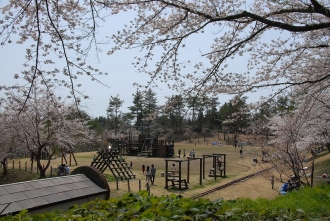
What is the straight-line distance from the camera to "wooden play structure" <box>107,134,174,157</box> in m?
39.3

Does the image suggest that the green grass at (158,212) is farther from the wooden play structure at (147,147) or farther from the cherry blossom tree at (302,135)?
the wooden play structure at (147,147)

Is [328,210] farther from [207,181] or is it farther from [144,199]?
[207,181]

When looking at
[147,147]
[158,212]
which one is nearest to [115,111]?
[147,147]

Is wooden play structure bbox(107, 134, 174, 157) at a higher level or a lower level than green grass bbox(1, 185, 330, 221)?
lower

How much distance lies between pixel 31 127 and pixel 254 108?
16109 mm

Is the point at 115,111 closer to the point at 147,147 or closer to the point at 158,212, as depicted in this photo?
the point at 147,147

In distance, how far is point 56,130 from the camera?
20078 mm

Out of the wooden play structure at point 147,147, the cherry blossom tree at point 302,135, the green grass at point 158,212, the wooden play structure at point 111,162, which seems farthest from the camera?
the wooden play structure at point 147,147

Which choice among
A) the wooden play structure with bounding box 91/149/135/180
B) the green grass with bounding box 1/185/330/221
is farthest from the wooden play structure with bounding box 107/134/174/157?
the green grass with bounding box 1/185/330/221

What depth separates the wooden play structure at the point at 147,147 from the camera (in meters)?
39.3

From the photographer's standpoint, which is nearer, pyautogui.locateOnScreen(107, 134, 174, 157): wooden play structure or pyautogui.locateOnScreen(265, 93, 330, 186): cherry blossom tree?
pyautogui.locateOnScreen(265, 93, 330, 186): cherry blossom tree

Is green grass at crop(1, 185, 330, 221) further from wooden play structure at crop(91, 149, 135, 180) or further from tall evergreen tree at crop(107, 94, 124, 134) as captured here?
tall evergreen tree at crop(107, 94, 124, 134)

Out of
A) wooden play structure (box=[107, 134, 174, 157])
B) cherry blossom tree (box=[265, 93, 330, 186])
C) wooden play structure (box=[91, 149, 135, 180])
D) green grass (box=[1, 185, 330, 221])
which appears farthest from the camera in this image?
wooden play structure (box=[107, 134, 174, 157])

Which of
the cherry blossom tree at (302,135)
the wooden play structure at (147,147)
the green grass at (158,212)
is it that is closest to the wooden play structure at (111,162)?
the cherry blossom tree at (302,135)
